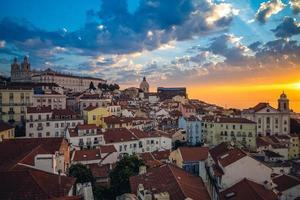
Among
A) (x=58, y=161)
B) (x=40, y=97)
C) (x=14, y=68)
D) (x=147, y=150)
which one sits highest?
(x=14, y=68)

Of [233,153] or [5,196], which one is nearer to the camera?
[5,196]

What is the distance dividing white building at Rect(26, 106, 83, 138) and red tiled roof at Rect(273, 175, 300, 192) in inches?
1547

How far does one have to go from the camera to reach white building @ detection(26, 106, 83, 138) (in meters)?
58.2

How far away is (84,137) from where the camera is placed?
175 ft

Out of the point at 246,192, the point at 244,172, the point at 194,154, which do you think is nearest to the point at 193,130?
the point at 194,154

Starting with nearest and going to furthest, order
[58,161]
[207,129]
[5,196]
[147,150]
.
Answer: [5,196]
[58,161]
[147,150]
[207,129]

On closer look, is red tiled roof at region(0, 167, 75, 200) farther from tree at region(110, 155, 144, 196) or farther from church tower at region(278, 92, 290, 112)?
church tower at region(278, 92, 290, 112)

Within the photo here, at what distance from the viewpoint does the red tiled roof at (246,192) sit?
72.2 feet

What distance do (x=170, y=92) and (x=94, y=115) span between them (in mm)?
88967

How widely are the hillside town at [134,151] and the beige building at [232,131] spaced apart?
204mm

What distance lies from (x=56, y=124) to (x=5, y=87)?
1633 cm

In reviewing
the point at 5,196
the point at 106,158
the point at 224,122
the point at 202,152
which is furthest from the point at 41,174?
the point at 224,122

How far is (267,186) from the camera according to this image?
26.1 m

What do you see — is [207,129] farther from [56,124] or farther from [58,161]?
[58,161]
